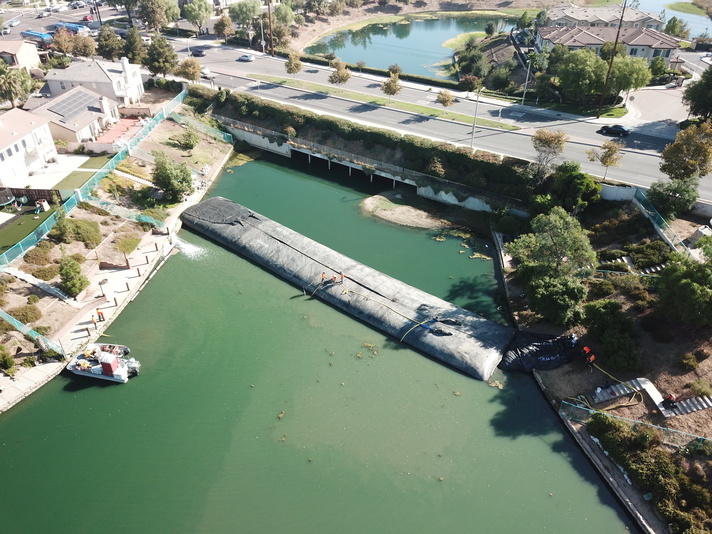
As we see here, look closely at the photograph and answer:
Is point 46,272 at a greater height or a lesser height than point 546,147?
lesser

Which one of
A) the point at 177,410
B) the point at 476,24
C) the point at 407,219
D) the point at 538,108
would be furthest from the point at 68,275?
the point at 476,24

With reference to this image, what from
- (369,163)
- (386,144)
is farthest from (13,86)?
(386,144)

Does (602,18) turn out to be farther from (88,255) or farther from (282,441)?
(282,441)

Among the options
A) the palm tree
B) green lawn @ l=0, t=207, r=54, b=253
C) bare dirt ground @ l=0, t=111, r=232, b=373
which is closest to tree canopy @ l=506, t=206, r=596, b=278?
bare dirt ground @ l=0, t=111, r=232, b=373

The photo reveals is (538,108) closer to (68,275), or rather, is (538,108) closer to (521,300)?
(521,300)

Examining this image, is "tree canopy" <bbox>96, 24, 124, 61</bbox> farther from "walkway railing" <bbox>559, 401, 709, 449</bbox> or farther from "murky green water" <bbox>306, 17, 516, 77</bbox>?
"walkway railing" <bbox>559, 401, 709, 449</bbox>

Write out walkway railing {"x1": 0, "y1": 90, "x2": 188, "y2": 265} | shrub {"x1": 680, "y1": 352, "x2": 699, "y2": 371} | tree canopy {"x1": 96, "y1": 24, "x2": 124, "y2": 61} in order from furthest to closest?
tree canopy {"x1": 96, "y1": 24, "x2": 124, "y2": 61}, walkway railing {"x1": 0, "y1": 90, "x2": 188, "y2": 265}, shrub {"x1": 680, "y1": 352, "x2": 699, "y2": 371}
